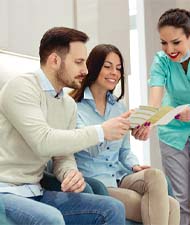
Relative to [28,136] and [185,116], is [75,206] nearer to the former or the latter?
[28,136]

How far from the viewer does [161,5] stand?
341cm

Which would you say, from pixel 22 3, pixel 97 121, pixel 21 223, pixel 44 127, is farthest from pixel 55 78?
pixel 22 3

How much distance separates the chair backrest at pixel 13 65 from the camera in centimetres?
179

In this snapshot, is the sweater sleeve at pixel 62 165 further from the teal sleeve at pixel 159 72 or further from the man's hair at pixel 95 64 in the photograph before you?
the teal sleeve at pixel 159 72

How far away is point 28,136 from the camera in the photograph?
137cm

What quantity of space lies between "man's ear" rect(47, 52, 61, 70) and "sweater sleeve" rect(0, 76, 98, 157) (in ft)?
0.56

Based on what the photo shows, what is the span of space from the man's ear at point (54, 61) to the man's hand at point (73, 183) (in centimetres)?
40

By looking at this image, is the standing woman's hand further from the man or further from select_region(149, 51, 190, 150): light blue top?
the man

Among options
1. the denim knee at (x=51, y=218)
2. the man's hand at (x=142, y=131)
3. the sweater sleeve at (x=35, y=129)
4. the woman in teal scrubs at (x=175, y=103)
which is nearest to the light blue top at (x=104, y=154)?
the man's hand at (x=142, y=131)

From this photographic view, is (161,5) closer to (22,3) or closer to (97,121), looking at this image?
(22,3)

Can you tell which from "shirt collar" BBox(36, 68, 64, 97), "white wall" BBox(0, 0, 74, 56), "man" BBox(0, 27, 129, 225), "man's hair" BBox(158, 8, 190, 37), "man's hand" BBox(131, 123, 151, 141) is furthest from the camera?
"white wall" BBox(0, 0, 74, 56)

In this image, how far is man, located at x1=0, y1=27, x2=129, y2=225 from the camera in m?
1.36

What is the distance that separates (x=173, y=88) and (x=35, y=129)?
1.02 m

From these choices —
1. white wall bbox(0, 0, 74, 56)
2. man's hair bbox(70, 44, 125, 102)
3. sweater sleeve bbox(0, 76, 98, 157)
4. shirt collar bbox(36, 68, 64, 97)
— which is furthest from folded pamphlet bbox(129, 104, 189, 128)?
white wall bbox(0, 0, 74, 56)
